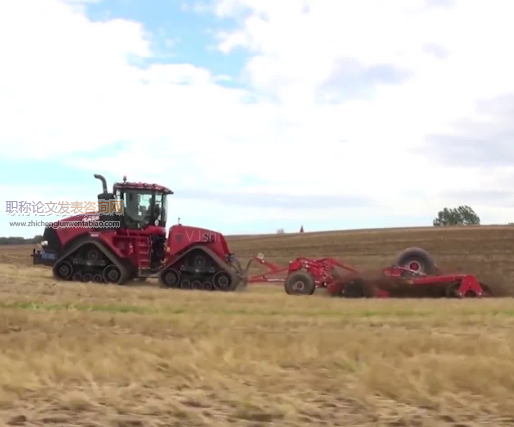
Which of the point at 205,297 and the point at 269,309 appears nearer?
the point at 269,309

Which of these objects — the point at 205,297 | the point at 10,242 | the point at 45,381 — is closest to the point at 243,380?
the point at 45,381

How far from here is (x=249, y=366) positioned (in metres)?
6.20

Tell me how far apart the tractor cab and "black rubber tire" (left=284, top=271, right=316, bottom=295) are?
391 cm

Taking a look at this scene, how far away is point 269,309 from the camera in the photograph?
13031mm

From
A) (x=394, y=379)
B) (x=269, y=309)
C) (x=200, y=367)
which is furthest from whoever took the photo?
(x=269, y=309)

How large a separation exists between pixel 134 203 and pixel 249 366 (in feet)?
42.8

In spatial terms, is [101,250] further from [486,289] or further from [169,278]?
[486,289]

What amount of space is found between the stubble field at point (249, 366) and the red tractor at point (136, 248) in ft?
17.8

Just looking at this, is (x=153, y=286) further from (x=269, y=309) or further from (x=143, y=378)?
(x=143, y=378)

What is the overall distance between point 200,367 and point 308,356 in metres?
1.16

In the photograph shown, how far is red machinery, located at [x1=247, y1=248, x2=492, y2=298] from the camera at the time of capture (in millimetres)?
17391

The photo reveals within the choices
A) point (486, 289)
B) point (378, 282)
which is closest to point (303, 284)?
point (378, 282)

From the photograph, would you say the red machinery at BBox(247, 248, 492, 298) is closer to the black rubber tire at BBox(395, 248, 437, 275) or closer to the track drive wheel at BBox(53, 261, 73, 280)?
the black rubber tire at BBox(395, 248, 437, 275)

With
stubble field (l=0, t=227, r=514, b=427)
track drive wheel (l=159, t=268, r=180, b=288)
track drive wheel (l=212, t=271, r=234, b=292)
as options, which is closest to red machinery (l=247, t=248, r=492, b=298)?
track drive wheel (l=212, t=271, r=234, b=292)
